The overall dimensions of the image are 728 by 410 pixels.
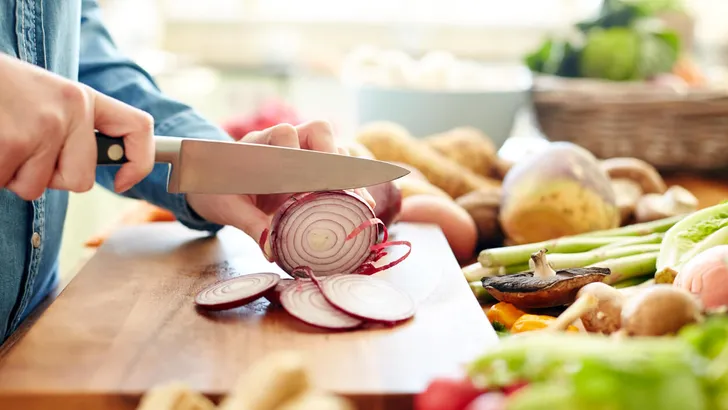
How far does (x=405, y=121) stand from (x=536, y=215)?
0.94 m

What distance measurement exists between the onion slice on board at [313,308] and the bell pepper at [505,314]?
0.77 ft

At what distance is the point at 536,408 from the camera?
506 millimetres

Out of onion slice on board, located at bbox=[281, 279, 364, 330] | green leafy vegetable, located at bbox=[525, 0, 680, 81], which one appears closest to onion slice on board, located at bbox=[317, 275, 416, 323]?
onion slice on board, located at bbox=[281, 279, 364, 330]

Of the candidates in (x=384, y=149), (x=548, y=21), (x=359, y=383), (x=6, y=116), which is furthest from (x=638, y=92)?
(x=548, y=21)

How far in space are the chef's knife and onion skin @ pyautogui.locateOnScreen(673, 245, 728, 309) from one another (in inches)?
18.3

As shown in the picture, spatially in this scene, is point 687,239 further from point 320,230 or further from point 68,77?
point 68,77

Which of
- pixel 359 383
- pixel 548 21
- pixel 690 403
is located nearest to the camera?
pixel 690 403

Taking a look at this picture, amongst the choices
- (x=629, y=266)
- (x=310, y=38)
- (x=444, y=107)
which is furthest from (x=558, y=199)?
(x=310, y=38)

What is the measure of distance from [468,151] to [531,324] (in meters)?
1.04

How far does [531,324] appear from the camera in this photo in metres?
1.00

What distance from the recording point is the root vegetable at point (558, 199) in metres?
1.49

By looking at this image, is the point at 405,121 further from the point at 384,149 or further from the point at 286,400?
the point at 286,400

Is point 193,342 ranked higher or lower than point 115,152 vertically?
lower

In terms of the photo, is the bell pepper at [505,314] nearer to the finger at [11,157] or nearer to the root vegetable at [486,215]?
the root vegetable at [486,215]
